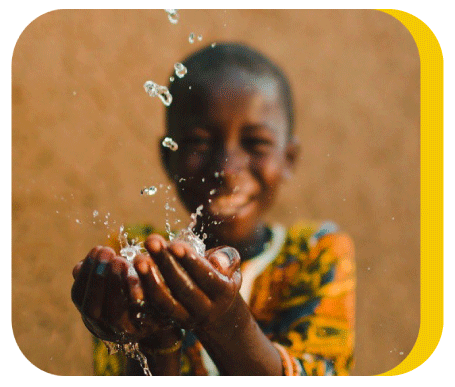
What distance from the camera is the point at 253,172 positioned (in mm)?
928

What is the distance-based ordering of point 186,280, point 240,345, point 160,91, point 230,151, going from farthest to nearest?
point 160,91 → point 230,151 → point 240,345 → point 186,280

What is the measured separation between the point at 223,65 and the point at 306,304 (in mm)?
476

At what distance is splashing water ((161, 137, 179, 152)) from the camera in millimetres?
948

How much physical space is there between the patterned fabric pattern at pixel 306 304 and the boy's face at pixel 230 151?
98mm

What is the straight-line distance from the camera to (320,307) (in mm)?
895

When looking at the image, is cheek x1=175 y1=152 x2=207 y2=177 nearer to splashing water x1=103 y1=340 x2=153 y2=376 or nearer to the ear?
the ear

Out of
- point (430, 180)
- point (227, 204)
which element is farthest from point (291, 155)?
point (430, 180)

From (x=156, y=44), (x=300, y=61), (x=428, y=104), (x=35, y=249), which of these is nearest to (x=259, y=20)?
(x=300, y=61)

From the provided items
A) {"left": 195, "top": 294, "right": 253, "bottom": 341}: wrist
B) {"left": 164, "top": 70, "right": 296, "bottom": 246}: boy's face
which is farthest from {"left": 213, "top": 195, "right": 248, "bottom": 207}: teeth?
{"left": 195, "top": 294, "right": 253, "bottom": 341}: wrist

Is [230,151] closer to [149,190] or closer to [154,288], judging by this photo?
[149,190]

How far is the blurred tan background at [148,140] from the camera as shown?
869 millimetres

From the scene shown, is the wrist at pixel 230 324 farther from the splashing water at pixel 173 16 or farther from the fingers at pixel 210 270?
the splashing water at pixel 173 16

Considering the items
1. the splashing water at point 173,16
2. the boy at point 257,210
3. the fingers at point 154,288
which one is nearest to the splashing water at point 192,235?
the boy at point 257,210

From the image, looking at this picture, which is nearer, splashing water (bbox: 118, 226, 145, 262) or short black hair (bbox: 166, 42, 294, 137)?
splashing water (bbox: 118, 226, 145, 262)
